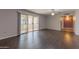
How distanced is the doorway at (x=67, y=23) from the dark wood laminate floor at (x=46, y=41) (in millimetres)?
82

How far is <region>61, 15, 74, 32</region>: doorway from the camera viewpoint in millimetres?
1500

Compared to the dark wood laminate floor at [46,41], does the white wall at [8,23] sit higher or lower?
higher

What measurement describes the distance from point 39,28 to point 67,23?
18.9 inches

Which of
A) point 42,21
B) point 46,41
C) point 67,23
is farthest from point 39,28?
point 67,23

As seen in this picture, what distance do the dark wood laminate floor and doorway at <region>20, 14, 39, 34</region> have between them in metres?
0.08

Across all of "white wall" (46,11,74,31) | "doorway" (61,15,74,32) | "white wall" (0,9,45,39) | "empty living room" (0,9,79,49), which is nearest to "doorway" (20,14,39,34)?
"empty living room" (0,9,79,49)

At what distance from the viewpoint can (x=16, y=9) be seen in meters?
1.59

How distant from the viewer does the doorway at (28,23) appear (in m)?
1.53

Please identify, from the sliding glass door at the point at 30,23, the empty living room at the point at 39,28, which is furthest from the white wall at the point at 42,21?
the sliding glass door at the point at 30,23

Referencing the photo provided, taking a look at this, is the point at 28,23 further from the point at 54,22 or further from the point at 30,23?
the point at 54,22

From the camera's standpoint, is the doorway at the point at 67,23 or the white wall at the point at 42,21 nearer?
the doorway at the point at 67,23

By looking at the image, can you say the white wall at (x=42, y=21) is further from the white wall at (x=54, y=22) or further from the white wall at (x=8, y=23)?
the white wall at (x=8, y=23)
